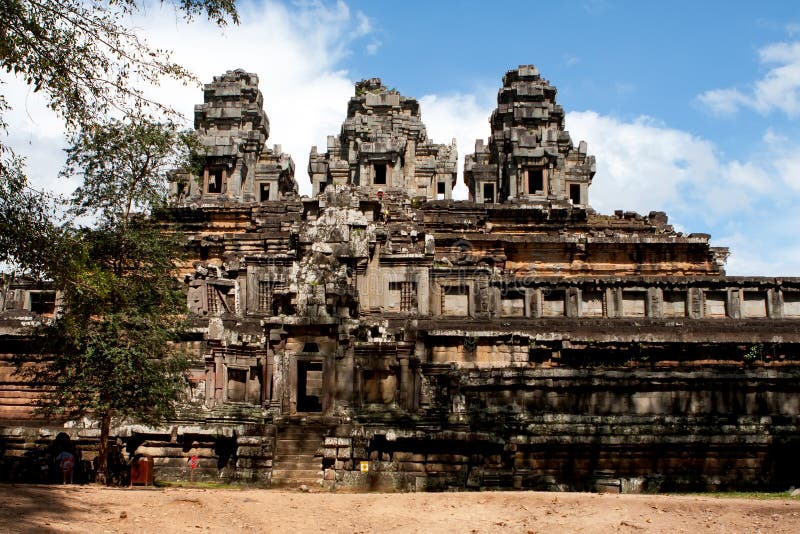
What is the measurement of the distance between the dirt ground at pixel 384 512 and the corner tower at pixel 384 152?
32696 millimetres

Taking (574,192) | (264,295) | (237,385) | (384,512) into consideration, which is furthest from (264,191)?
(384,512)

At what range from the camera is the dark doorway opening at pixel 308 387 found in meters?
22.4

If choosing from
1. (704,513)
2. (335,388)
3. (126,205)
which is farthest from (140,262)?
(704,513)

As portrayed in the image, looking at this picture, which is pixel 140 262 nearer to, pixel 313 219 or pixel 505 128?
pixel 313 219

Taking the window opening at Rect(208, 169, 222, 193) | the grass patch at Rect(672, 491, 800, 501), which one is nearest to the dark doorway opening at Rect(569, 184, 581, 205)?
the window opening at Rect(208, 169, 222, 193)

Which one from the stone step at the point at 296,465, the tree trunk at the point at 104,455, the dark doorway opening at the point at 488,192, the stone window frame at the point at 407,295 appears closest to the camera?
the tree trunk at the point at 104,455

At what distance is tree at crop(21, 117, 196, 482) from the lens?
60.2 feet

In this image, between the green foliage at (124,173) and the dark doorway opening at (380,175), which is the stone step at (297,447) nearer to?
the green foliage at (124,173)

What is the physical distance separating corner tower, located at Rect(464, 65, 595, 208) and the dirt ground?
105 ft

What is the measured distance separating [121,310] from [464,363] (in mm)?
9896

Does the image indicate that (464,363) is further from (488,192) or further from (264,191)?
(488,192)

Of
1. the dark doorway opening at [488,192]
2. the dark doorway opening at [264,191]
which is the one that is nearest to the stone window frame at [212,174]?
the dark doorway opening at [264,191]

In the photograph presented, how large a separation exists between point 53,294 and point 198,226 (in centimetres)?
1202

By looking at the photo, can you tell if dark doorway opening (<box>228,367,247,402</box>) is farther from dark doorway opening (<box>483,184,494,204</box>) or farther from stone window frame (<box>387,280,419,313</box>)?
dark doorway opening (<box>483,184,494,204</box>)
